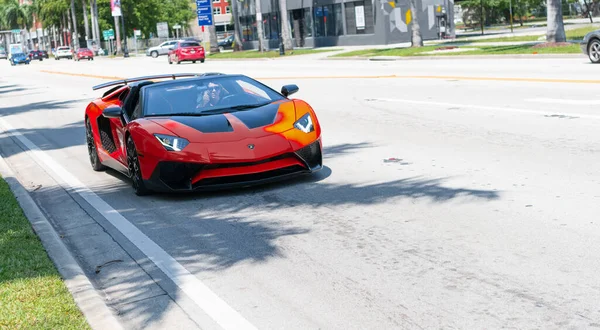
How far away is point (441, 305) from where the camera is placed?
16.9 feet

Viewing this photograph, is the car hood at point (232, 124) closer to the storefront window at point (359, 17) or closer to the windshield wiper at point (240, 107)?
the windshield wiper at point (240, 107)

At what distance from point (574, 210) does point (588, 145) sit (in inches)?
141

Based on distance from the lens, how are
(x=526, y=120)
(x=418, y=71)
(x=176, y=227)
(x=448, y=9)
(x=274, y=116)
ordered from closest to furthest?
(x=176, y=227) < (x=274, y=116) < (x=526, y=120) < (x=418, y=71) < (x=448, y=9)

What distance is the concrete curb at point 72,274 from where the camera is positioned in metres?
5.34

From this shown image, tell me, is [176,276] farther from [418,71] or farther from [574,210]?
[418,71]

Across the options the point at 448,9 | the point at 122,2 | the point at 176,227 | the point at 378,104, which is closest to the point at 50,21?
the point at 122,2

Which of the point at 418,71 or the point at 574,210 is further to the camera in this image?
the point at 418,71

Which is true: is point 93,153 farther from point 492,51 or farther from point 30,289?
point 492,51

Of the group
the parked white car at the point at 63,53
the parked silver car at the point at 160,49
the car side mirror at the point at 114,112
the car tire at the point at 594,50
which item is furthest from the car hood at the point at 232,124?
the parked white car at the point at 63,53

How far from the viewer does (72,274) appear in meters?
6.35

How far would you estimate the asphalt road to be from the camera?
527cm

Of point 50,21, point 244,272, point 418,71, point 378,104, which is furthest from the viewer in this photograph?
point 50,21

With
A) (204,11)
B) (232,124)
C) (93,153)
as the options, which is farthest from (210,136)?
(204,11)

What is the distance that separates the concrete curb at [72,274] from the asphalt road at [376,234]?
0.16m
